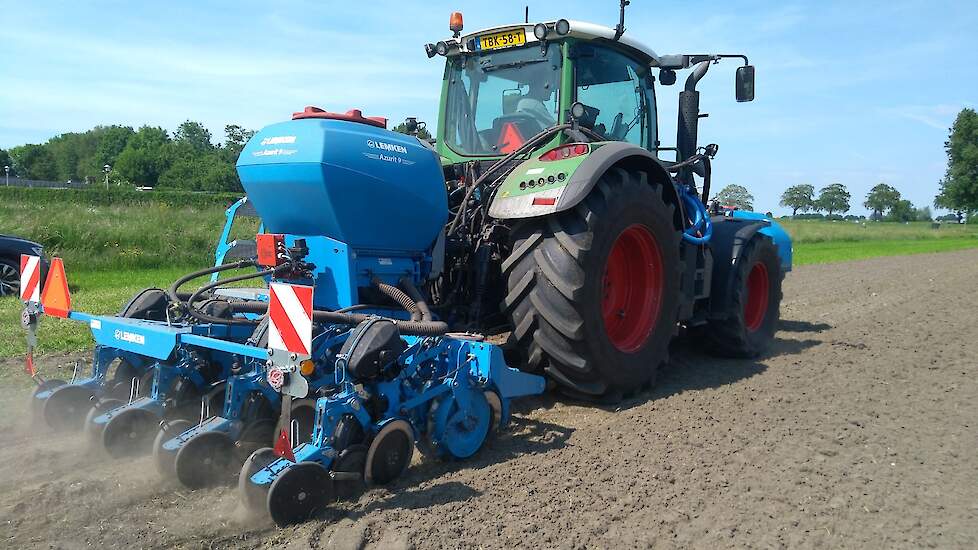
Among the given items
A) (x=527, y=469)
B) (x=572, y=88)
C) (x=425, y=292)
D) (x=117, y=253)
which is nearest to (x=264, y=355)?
(x=527, y=469)

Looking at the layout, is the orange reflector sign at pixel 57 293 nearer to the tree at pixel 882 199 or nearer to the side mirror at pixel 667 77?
the side mirror at pixel 667 77

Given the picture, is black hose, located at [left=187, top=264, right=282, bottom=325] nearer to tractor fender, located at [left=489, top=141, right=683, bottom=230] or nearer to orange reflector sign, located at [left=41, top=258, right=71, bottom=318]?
orange reflector sign, located at [left=41, top=258, right=71, bottom=318]

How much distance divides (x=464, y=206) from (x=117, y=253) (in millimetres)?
11388

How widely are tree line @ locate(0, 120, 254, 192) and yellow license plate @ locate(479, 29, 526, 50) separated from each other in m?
45.3

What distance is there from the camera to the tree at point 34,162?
8856cm

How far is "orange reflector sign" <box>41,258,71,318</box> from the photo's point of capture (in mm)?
3961

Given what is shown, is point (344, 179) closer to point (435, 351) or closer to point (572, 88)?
point (435, 351)

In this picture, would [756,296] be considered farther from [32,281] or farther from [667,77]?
[32,281]

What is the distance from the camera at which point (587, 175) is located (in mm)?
4125

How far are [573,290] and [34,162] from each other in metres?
104

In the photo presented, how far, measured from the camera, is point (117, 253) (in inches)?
543

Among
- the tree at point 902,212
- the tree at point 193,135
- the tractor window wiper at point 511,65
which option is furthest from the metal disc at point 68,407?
the tree at point 902,212

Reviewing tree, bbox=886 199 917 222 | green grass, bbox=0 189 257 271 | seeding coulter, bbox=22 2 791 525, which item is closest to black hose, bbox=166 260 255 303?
seeding coulter, bbox=22 2 791 525

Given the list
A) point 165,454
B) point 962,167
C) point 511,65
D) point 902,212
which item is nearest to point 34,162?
point 962,167
